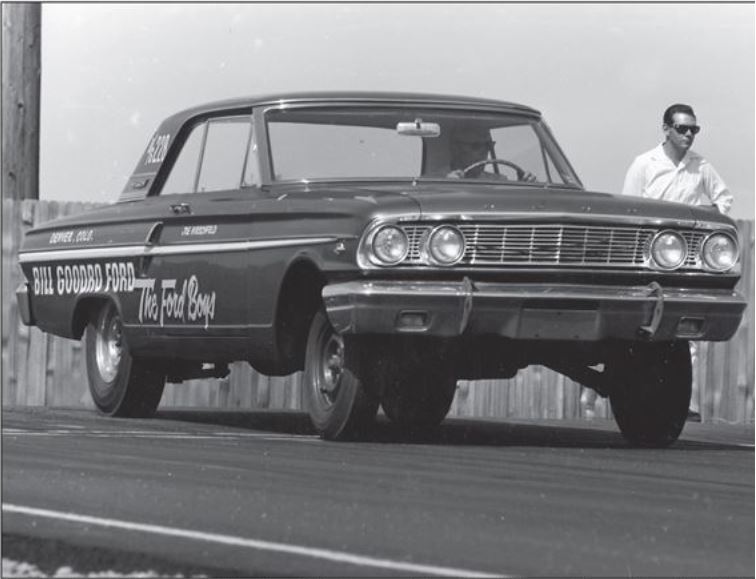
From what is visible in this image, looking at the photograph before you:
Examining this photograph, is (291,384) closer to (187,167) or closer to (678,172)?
(678,172)

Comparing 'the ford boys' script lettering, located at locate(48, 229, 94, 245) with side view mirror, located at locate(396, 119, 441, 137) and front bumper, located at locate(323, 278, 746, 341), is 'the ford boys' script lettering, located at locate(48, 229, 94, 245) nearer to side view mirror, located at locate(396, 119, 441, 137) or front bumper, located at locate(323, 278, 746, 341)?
side view mirror, located at locate(396, 119, 441, 137)

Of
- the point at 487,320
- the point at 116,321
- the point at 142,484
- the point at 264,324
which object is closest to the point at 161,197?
the point at 116,321

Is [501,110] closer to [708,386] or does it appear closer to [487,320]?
[487,320]

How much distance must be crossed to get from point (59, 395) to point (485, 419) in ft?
12.6

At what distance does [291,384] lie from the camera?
17.0 metres

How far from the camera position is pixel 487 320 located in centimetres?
1059

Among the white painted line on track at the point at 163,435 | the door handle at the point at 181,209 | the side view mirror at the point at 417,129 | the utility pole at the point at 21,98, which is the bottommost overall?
the white painted line on track at the point at 163,435

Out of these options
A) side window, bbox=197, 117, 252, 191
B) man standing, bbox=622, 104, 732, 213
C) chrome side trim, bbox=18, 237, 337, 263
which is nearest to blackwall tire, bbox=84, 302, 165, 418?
chrome side trim, bbox=18, 237, 337, 263

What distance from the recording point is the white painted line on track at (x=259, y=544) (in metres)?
6.20

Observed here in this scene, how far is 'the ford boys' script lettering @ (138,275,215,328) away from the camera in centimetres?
1205

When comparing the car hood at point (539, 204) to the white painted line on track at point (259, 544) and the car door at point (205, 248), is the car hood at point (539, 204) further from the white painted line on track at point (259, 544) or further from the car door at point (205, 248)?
the white painted line on track at point (259, 544)

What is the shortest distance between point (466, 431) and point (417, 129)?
2033 millimetres

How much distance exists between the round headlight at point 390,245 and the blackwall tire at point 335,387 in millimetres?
492

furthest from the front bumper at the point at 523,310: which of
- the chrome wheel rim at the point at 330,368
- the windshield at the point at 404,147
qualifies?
the windshield at the point at 404,147
